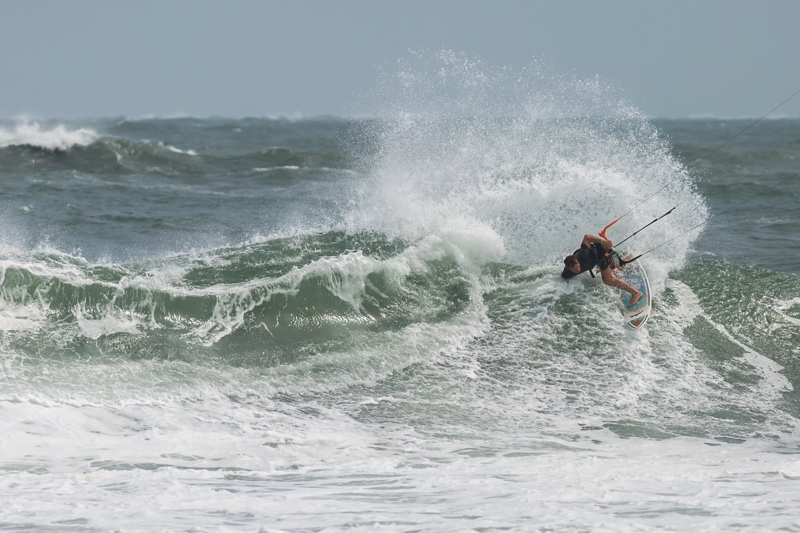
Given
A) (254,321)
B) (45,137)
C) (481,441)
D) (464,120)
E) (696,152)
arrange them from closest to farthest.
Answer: (481,441)
(254,321)
(464,120)
(45,137)
(696,152)

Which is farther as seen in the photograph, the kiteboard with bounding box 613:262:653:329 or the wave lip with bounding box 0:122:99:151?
the wave lip with bounding box 0:122:99:151

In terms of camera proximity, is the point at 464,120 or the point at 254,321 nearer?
the point at 254,321

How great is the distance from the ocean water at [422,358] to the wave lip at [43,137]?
Result: 12080 mm

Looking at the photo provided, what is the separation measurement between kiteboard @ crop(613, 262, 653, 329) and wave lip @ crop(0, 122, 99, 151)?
2204 cm

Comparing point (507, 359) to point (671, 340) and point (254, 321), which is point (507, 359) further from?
point (254, 321)

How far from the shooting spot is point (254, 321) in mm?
9383

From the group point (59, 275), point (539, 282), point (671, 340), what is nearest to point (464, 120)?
point (539, 282)

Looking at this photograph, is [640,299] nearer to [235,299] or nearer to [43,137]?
[235,299]

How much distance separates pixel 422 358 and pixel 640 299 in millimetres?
2943

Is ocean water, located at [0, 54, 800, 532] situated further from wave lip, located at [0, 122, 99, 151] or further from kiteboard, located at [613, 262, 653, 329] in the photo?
wave lip, located at [0, 122, 99, 151]

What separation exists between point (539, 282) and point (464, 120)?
21.5 feet

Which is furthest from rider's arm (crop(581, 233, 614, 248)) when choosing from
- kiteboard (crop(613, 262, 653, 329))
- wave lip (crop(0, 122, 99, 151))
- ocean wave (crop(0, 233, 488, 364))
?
wave lip (crop(0, 122, 99, 151))

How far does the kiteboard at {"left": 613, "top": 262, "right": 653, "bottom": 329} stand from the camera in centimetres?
970

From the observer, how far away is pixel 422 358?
872 cm
